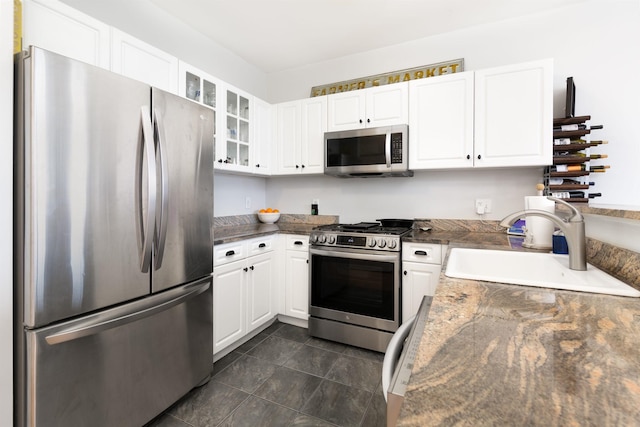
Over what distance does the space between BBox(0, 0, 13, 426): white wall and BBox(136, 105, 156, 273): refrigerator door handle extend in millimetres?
430

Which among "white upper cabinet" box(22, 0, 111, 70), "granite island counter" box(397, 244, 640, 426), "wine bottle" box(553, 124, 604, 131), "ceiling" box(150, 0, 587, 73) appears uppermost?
"ceiling" box(150, 0, 587, 73)

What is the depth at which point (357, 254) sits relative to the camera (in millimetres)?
2336

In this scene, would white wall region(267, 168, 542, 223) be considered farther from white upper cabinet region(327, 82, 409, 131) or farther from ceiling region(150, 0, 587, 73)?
ceiling region(150, 0, 587, 73)

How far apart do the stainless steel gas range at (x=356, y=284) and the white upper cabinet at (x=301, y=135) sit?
0.73m

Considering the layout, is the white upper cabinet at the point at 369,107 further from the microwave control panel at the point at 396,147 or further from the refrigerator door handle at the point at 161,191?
the refrigerator door handle at the point at 161,191

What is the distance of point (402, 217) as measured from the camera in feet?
9.39

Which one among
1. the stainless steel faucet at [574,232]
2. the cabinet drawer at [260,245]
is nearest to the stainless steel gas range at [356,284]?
the cabinet drawer at [260,245]

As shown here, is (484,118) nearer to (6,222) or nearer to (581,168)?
(581,168)

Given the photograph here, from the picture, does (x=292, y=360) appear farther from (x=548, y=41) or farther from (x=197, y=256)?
(x=548, y=41)

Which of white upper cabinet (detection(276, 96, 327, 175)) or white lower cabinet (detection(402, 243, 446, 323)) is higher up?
white upper cabinet (detection(276, 96, 327, 175))

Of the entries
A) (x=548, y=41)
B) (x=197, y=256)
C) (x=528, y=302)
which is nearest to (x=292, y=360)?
(x=197, y=256)

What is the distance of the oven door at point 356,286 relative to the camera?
2244 mm

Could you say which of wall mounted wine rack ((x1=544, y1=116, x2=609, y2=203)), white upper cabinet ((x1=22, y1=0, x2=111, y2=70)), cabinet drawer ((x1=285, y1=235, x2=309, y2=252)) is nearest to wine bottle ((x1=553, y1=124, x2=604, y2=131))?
wall mounted wine rack ((x1=544, y1=116, x2=609, y2=203))

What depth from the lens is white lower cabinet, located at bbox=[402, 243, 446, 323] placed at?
2.16 meters
